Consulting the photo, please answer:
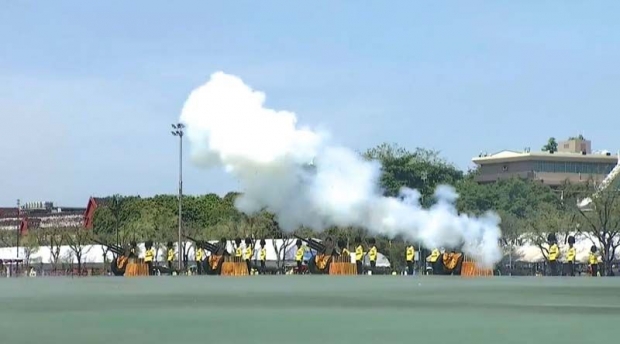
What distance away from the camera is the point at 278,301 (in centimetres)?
3562

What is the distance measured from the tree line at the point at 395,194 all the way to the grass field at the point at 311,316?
1705 inches

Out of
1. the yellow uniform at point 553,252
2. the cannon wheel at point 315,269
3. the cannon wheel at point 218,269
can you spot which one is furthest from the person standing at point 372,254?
the yellow uniform at point 553,252

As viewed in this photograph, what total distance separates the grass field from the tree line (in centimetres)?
4330

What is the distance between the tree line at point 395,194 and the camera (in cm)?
9875

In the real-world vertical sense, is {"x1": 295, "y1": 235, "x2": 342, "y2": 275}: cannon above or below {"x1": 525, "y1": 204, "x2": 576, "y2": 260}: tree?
below

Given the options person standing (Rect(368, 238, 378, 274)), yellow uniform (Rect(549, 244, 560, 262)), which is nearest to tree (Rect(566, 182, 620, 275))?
person standing (Rect(368, 238, 378, 274))

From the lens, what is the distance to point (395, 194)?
106625mm

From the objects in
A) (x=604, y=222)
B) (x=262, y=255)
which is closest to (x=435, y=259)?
(x=262, y=255)

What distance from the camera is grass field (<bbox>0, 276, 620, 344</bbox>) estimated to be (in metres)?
22.5

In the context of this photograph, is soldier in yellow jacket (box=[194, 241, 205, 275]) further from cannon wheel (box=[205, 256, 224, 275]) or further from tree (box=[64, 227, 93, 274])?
tree (box=[64, 227, 93, 274])

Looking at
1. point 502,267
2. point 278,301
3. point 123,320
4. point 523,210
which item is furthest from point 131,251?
point 523,210

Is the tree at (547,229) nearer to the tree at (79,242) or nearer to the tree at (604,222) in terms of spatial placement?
the tree at (604,222)

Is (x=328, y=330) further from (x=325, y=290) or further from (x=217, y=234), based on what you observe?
(x=217, y=234)

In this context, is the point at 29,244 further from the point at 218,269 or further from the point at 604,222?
the point at 604,222
